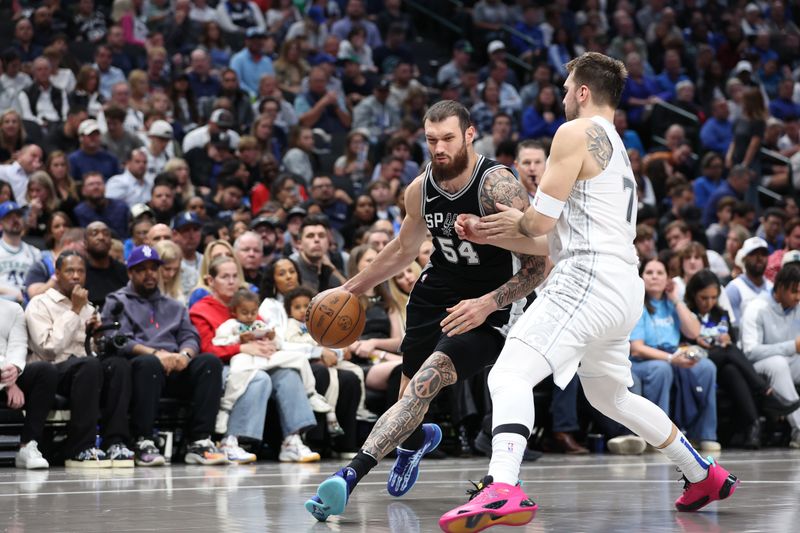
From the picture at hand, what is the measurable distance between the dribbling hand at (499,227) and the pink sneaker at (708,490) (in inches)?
66.2

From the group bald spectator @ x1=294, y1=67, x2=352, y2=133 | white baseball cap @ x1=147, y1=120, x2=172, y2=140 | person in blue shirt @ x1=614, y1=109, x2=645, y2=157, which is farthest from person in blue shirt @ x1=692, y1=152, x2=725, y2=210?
white baseball cap @ x1=147, y1=120, x2=172, y2=140

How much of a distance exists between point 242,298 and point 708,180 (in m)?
9.35

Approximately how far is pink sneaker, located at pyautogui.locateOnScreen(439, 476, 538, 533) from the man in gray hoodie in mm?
7634

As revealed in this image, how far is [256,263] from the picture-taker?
11.9 metres

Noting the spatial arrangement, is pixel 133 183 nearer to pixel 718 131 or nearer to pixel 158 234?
pixel 158 234

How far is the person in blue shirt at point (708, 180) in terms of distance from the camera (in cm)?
1756

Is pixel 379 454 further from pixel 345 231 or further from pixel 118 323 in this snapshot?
pixel 345 231

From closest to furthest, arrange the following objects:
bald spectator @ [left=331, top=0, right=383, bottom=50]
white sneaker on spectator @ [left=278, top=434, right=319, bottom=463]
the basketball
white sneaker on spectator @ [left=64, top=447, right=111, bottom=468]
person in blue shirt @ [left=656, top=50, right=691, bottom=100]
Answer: the basketball → white sneaker on spectator @ [left=64, top=447, right=111, bottom=468] → white sneaker on spectator @ [left=278, top=434, right=319, bottom=463] → bald spectator @ [left=331, top=0, right=383, bottom=50] → person in blue shirt @ [left=656, top=50, right=691, bottom=100]

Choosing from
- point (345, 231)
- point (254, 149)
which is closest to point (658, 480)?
point (345, 231)

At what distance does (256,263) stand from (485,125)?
7377 mm

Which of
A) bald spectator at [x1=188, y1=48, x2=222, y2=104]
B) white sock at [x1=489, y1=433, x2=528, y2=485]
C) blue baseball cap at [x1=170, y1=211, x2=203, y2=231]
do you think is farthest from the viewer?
bald spectator at [x1=188, y1=48, x2=222, y2=104]

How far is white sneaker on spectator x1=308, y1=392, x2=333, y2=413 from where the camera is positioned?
1041cm

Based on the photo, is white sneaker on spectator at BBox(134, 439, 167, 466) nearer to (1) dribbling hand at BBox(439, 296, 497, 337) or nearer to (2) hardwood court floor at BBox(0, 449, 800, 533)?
(2) hardwood court floor at BBox(0, 449, 800, 533)

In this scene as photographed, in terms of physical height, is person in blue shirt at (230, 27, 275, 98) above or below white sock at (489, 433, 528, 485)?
above
